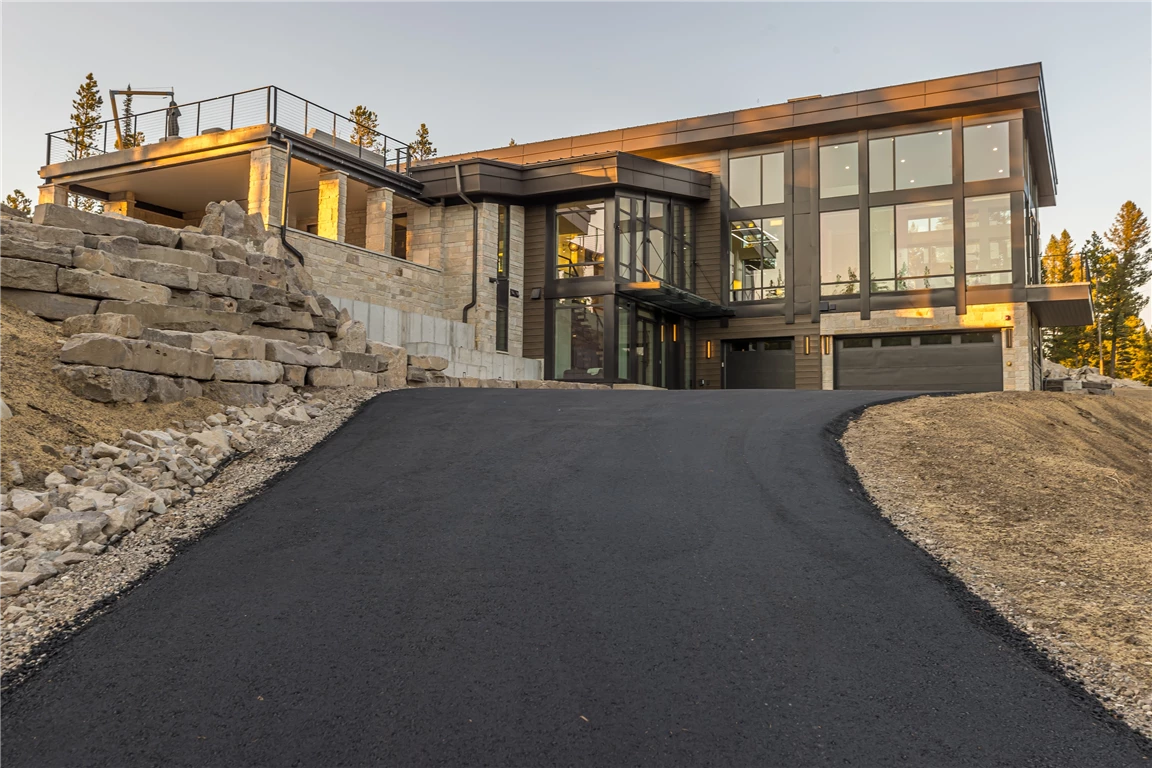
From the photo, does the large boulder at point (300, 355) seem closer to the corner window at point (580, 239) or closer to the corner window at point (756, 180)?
the corner window at point (580, 239)

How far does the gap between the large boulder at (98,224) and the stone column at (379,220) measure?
10.5 m

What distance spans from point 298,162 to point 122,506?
621 inches

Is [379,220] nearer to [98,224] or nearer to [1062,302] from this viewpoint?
[98,224]

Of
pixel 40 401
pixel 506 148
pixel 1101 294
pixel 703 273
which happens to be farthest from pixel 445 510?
pixel 1101 294

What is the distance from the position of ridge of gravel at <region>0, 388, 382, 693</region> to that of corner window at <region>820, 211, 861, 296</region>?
19.5 metres

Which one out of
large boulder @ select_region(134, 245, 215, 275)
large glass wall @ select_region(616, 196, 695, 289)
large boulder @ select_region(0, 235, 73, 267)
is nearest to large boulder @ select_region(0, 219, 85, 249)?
large boulder @ select_region(0, 235, 73, 267)

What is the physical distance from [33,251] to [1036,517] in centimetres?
1083

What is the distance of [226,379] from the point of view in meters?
9.59

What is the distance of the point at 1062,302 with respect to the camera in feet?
74.2

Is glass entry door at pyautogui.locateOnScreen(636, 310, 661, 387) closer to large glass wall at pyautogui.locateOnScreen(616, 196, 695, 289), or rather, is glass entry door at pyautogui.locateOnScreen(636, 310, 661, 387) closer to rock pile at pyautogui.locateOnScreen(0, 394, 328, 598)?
large glass wall at pyautogui.locateOnScreen(616, 196, 695, 289)

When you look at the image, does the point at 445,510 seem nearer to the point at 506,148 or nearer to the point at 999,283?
the point at 999,283

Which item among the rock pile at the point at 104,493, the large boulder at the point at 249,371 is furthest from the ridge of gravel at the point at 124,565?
the large boulder at the point at 249,371

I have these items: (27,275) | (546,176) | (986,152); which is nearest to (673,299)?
(546,176)

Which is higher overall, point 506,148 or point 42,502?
point 506,148
